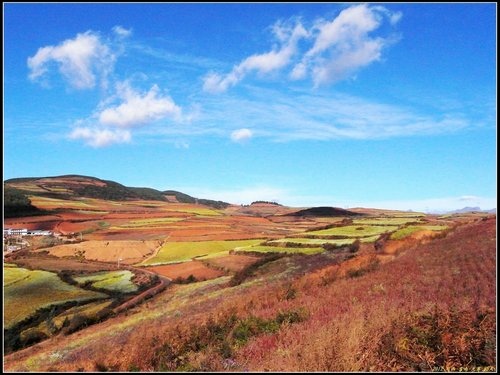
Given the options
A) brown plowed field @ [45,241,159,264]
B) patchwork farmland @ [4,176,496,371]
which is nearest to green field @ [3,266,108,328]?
patchwork farmland @ [4,176,496,371]

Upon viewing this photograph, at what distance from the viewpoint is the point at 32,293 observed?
43.6 meters

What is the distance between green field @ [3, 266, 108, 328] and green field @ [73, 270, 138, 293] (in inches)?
84.7

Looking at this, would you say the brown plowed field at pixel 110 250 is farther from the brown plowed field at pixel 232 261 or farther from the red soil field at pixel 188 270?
the brown plowed field at pixel 232 261

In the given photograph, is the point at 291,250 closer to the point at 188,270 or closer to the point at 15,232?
the point at 188,270

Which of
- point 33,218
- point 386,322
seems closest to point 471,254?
point 386,322

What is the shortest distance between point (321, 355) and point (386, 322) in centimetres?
311

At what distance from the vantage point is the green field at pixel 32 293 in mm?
36488

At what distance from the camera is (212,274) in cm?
5119

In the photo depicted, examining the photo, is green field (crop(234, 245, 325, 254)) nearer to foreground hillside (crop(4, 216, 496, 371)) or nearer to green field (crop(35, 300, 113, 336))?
green field (crop(35, 300, 113, 336))

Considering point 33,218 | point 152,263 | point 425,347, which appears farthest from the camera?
point 33,218

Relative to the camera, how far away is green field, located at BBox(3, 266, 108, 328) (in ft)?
120

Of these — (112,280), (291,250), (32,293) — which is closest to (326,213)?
(291,250)

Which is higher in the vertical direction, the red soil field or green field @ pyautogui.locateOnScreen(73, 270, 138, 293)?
the red soil field

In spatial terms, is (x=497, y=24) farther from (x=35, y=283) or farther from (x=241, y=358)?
(x=35, y=283)
